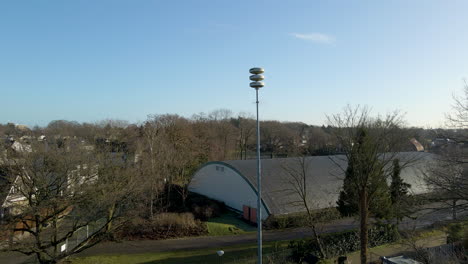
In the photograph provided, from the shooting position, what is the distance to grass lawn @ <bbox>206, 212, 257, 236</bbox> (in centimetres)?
2100

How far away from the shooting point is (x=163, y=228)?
20.8 meters

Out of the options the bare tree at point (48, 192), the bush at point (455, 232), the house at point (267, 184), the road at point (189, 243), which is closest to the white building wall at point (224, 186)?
the house at point (267, 184)

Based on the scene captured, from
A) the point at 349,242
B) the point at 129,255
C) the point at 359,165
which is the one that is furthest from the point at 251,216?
the point at 359,165

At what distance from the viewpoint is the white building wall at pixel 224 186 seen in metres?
24.4

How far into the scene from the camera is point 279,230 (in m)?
21.4

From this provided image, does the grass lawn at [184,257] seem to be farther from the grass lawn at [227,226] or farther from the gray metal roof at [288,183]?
the gray metal roof at [288,183]

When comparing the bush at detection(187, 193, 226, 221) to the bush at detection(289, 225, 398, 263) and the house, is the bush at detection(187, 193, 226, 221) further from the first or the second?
the bush at detection(289, 225, 398, 263)

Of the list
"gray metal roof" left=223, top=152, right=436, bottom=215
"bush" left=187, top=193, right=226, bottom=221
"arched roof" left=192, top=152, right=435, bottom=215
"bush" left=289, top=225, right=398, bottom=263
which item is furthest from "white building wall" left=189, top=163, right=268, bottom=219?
"bush" left=289, top=225, right=398, bottom=263

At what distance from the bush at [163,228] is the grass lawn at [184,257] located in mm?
3049

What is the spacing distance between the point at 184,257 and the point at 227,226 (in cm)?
552

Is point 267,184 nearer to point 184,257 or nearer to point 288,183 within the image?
point 288,183

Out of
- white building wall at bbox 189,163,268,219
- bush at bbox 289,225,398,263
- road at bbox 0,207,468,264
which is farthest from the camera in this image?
white building wall at bbox 189,163,268,219

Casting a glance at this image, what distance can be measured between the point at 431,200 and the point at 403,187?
12504 millimetres

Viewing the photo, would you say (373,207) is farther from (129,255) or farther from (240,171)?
(129,255)
